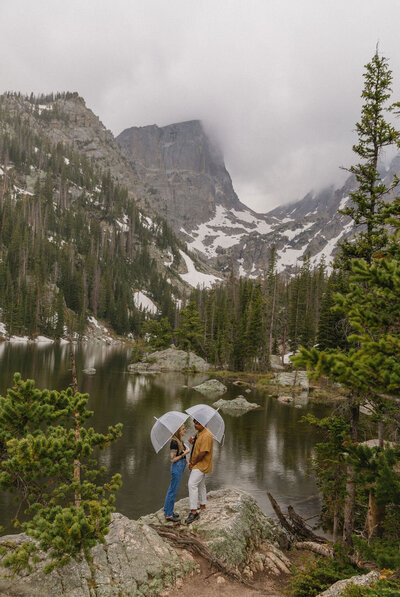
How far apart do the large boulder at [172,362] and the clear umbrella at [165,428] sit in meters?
49.7

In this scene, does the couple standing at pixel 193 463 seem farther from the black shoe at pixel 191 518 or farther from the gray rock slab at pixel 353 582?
the gray rock slab at pixel 353 582

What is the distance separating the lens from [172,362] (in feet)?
202

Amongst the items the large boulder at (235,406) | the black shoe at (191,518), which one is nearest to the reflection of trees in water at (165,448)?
the large boulder at (235,406)

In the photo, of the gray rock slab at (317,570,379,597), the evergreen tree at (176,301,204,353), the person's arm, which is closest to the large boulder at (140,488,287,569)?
the person's arm

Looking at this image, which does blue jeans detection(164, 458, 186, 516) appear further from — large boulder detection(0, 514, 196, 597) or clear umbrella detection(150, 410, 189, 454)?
large boulder detection(0, 514, 196, 597)

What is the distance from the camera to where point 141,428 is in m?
26.1

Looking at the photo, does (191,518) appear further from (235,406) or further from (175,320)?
(175,320)

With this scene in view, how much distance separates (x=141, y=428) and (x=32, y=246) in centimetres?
9023

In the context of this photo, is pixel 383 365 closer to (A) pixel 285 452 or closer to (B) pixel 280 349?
(A) pixel 285 452

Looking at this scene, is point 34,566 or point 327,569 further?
point 327,569

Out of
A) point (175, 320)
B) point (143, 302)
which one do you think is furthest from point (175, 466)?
point (143, 302)

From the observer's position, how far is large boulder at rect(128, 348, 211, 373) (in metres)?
59.5

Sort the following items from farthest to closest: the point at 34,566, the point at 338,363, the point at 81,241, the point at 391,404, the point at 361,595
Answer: the point at 81,241, the point at 391,404, the point at 34,566, the point at 361,595, the point at 338,363

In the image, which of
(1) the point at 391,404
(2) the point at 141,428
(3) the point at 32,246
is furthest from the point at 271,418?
(3) the point at 32,246
